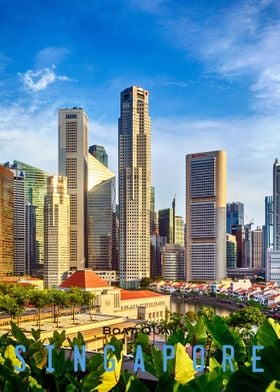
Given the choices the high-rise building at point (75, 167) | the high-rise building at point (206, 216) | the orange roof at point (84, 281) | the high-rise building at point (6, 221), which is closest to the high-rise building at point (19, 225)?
the high-rise building at point (75, 167)

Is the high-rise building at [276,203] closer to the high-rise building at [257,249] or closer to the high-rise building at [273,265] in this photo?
the high-rise building at [273,265]

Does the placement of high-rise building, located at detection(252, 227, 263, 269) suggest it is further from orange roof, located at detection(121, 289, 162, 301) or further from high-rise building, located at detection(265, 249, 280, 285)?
orange roof, located at detection(121, 289, 162, 301)

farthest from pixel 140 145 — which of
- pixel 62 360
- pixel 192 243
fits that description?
pixel 62 360

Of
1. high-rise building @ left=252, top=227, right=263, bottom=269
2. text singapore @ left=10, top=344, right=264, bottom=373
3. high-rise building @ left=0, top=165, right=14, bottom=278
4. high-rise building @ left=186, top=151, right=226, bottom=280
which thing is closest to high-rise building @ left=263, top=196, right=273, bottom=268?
high-rise building @ left=252, top=227, right=263, bottom=269

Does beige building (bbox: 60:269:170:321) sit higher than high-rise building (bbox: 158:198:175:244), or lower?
lower

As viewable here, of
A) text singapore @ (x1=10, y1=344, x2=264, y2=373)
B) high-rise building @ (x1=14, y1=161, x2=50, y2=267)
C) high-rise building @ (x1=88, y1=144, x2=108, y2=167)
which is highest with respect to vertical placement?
high-rise building @ (x1=88, y1=144, x2=108, y2=167)

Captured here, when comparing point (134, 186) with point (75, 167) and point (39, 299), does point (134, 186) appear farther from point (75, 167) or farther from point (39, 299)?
point (39, 299)

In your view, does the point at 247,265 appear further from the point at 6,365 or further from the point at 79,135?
the point at 6,365
